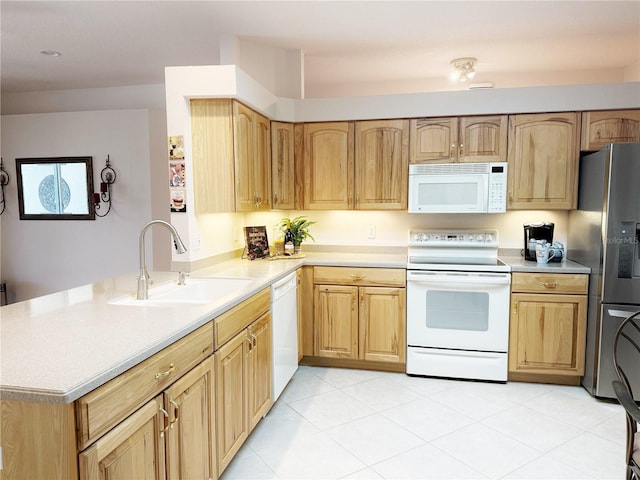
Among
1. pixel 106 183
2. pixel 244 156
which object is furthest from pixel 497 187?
pixel 106 183

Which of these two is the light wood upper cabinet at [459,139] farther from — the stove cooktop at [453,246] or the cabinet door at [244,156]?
the cabinet door at [244,156]

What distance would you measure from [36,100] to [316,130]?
11.0 ft

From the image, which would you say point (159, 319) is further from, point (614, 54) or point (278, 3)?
point (614, 54)

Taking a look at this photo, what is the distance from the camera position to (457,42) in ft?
10.5

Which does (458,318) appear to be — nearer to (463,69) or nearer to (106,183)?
(463,69)

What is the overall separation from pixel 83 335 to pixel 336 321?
2.17 metres

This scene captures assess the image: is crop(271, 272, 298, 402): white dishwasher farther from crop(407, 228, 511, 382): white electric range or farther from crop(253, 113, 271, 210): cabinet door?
crop(407, 228, 511, 382): white electric range

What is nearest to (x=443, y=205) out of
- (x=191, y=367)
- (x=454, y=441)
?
(x=454, y=441)

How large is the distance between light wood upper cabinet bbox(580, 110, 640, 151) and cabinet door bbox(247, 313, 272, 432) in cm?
272

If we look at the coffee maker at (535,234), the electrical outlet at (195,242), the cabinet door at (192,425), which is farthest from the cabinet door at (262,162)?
the coffee maker at (535,234)

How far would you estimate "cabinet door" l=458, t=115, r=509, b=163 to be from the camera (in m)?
3.26

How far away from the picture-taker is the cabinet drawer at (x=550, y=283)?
2963 mm

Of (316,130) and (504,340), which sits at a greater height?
(316,130)

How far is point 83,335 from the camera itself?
1.42 m
